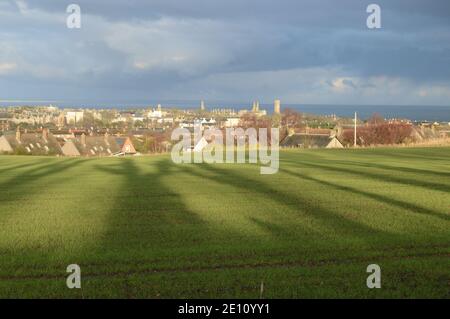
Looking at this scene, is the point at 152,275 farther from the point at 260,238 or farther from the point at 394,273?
the point at 394,273

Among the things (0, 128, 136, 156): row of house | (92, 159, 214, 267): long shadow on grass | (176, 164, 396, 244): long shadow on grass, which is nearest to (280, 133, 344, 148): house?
(0, 128, 136, 156): row of house

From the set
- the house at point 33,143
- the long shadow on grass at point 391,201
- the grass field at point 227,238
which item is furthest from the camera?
the house at point 33,143

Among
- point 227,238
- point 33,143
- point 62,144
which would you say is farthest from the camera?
point 62,144

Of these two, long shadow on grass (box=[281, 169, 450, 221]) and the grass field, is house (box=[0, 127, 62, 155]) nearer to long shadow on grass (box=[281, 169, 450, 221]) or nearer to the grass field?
the grass field

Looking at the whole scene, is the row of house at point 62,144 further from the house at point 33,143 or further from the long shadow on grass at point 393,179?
the long shadow on grass at point 393,179

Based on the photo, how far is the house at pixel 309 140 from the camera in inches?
2665

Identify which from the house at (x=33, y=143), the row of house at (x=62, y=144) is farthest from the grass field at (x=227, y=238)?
the house at (x=33, y=143)

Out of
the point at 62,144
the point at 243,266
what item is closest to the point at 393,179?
the point at 243,266

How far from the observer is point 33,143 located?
281 feet

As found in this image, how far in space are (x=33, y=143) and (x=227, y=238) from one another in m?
80.6

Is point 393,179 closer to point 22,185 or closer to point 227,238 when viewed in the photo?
point 227,238
